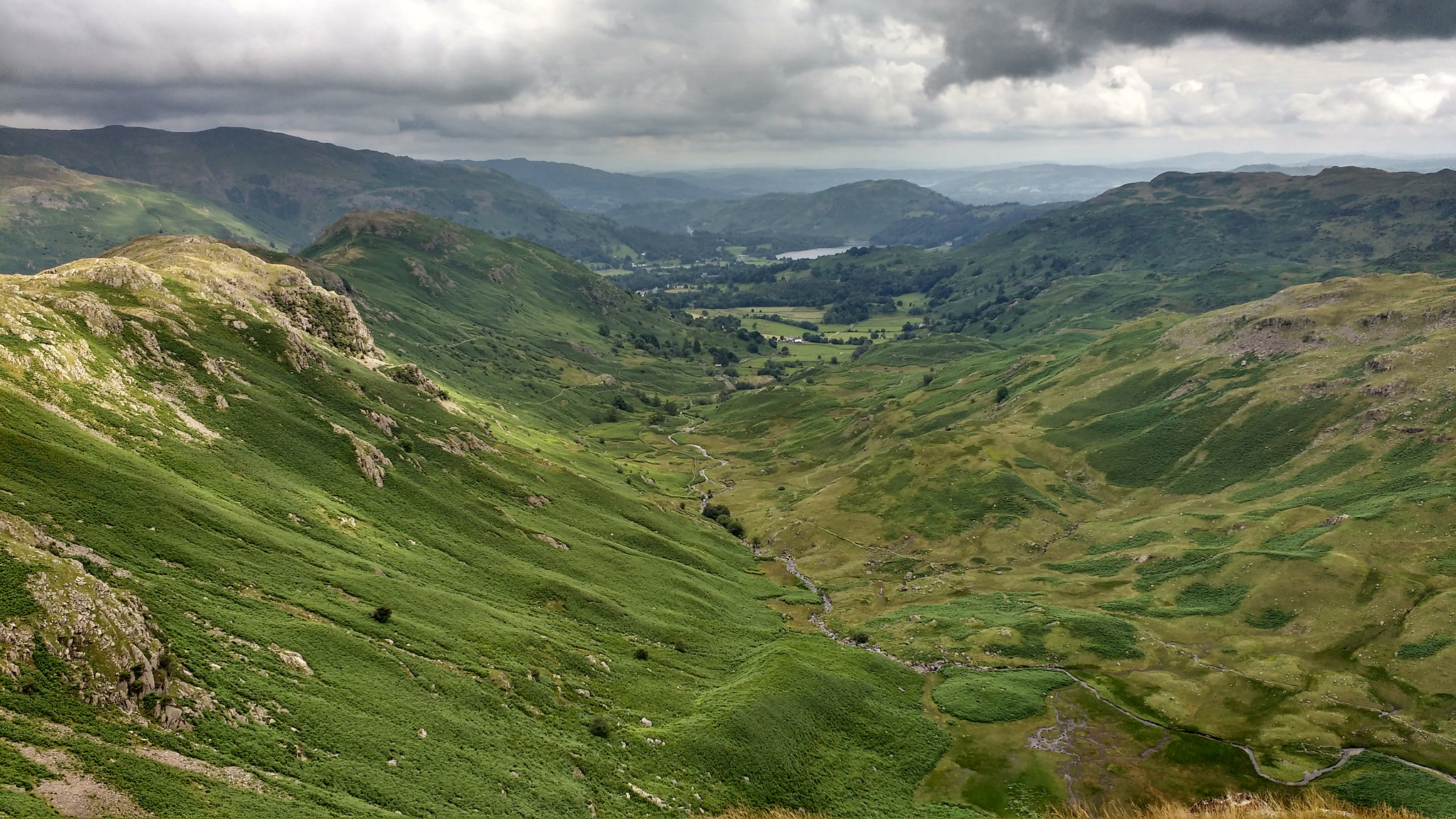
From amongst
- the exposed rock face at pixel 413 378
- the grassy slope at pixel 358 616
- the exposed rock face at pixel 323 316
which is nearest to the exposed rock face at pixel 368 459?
the grassy slope at pixel 358 616

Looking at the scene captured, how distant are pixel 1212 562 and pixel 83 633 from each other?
14934 cm

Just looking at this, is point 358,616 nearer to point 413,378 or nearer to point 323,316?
point 413,378

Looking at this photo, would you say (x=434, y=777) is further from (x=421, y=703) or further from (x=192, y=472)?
(x=192, y=472)

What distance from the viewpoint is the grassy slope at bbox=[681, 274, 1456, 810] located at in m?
87.1

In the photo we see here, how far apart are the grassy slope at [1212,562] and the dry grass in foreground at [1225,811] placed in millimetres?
4462

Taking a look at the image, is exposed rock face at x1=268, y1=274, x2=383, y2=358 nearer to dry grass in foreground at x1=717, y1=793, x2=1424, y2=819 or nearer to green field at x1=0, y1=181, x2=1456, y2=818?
green field at x1=0, y1=181, x2=1456, y2=818

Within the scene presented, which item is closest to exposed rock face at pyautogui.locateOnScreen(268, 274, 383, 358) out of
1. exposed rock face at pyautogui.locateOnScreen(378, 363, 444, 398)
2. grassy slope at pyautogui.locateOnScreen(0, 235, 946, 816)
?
exposed rock face at pyautogui.locateOnScreen(378, 363, 444, 398)

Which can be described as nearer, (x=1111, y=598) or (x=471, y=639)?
(x=471, y=639)

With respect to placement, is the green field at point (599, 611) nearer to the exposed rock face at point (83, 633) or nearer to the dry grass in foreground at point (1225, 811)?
the exposed rock face at point (83, 633)

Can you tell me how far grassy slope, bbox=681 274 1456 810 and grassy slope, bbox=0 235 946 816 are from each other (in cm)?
2292

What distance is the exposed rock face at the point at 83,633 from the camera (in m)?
43.9

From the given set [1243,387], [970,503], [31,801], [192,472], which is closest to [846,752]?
[31,801]

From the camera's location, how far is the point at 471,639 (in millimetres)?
77938

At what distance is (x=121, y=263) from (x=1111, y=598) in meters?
178
